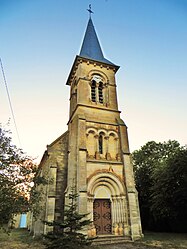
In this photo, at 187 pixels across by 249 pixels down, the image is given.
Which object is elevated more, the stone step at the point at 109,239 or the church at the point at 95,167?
the church at the point at 95,167

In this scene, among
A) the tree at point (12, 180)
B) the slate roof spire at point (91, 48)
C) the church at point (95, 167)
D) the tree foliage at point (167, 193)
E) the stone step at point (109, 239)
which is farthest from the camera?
the slate roof spire at point (91, 48)

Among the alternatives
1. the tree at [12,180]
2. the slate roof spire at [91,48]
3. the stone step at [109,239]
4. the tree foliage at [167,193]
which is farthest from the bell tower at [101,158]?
the tree at [12,180]

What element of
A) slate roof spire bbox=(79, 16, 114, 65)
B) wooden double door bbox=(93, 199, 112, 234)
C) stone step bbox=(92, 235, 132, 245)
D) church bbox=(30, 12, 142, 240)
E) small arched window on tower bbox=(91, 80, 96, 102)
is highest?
slate roof spire bbox=(79, 16, 114, 65)

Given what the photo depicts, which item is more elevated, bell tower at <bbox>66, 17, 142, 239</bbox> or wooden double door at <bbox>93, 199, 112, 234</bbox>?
bell tower at <bbox>66, 17, 142, 239</bbox>

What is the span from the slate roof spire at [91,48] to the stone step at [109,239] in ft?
55.2

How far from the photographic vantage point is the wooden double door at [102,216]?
13664mm

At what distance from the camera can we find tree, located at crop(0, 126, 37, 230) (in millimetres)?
6672

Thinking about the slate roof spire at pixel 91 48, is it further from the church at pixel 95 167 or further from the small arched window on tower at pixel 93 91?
the small arched window on tower at pixel 93 91

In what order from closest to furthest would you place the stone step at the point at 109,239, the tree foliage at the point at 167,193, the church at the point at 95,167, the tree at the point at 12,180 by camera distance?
the tree at the point at 12,180 → the stone step at the point at 109,239 → the church at the point at 95,167 → the tree foliage at the point at 167,193

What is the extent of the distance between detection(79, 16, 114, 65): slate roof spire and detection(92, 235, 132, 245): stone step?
16.8 metres

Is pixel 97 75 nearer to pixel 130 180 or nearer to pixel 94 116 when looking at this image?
pixel 94 116

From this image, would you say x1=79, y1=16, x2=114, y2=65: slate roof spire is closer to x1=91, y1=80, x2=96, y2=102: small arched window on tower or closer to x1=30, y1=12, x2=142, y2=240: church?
x1=30, y1=12, x2=142, y2=240: church

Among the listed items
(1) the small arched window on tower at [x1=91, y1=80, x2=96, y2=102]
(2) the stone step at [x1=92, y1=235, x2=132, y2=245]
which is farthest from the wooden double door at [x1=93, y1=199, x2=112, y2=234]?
(1) the small arched window on tower at [x1=91, y1=80, x2=96, y2=102]

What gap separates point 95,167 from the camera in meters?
14.9
